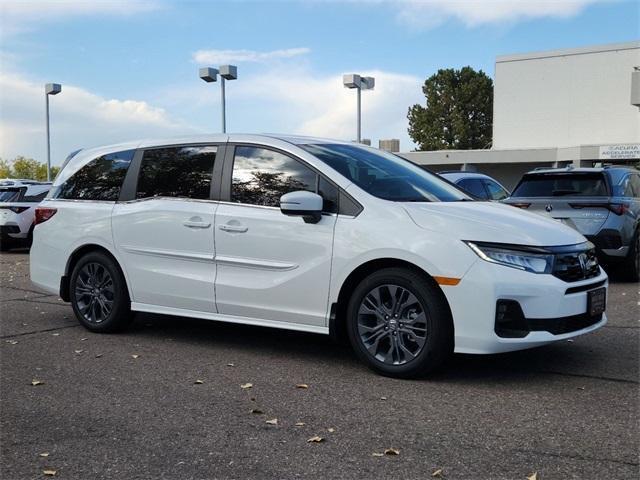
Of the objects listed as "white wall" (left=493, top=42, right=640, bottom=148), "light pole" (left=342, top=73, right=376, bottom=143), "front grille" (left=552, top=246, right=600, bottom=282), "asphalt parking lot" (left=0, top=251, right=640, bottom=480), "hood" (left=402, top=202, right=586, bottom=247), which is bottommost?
"asphalt parking lot" (left=0, top=251, right=640, bottom=480)

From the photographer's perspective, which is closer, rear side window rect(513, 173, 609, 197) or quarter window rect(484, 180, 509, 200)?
rear side window rect(513, 173, 609, 197)

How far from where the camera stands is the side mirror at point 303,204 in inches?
212

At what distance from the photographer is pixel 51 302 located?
29.5 feet

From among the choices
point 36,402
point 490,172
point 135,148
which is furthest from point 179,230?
point 490,172

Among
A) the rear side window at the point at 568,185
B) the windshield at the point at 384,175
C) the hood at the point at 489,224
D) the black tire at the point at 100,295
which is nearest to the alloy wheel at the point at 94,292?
the black tire at the point at 100,295

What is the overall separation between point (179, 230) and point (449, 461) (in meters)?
3.31

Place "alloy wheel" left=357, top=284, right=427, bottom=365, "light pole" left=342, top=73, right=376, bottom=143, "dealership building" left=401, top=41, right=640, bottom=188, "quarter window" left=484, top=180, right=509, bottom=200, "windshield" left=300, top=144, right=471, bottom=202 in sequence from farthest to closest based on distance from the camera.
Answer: "dealership building" left=401, top=41, right=640, bottom=188
"light pole" left=342, top=73, right=376, bottom=143
"quarter window" left=484, top=180, right=509, bottom=200
"windshield" left=300, top=144, right=471, bottom=202
"alloy wheel" left=357, top=284, right=427, bottom=365

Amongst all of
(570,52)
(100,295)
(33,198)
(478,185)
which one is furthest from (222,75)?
(570,52)

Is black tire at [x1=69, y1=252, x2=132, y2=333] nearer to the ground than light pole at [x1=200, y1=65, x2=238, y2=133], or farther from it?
nearer to the ground

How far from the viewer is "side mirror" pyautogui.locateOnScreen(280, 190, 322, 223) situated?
5383 millimetres

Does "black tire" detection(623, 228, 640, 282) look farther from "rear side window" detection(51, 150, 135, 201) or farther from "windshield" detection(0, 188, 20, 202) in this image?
"windshield" detection(0, 188, 20, 202)

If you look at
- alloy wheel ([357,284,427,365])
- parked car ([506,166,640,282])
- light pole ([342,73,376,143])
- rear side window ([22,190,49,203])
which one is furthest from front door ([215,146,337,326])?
light pole ([342,73,376,143])

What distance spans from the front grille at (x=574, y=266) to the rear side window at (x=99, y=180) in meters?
3.94

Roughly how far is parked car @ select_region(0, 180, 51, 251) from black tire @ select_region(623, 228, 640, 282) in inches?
479
